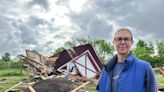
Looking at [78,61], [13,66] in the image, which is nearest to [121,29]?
[78,61]

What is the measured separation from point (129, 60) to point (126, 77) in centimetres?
18

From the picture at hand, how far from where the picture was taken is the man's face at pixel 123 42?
13.5ft

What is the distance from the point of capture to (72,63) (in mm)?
26391

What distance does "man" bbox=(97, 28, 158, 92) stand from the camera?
408cm

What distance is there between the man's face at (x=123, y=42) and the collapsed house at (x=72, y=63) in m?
21.4

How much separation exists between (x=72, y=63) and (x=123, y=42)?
22.3m

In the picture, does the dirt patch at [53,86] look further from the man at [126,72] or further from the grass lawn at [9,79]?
the man at [126,72]

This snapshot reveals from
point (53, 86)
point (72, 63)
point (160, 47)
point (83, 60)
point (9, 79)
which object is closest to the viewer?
point (53, 86)

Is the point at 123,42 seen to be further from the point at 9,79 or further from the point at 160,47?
the point at 160,47

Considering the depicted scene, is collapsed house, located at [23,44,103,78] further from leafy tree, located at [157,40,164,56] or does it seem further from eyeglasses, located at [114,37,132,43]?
leafy tree, located at [157,40,164,56]

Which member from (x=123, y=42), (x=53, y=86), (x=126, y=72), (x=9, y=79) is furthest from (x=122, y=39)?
(x=9, y=79)

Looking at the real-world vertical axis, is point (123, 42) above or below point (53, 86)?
above

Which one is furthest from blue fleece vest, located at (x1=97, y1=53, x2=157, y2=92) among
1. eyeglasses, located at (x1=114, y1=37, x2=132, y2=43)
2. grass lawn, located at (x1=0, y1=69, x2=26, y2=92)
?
grass lawn, located at (x1=0, y1=69, x2=26, y2=92)

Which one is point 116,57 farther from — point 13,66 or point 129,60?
point 13,66
